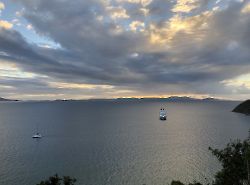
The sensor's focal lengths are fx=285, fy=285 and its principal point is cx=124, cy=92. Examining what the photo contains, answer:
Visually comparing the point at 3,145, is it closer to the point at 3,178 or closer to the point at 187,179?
the point at 3,178

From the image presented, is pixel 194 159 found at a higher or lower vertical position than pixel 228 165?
lower

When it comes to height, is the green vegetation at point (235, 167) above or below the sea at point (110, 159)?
above

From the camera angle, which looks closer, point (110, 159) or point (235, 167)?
point (235, 167)

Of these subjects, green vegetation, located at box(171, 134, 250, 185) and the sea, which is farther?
the sea

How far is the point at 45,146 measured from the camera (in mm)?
118875

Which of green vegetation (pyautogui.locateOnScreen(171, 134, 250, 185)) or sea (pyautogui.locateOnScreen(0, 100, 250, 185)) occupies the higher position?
green vegetation (pyautogui.locateOnScreen(171, 134, 250, 185))

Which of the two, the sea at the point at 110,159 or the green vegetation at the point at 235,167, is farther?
the sea at the point at 110,159

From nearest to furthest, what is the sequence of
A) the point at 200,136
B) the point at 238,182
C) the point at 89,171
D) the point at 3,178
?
the point at 238,182 → the point at 3,178 → the point at 89,171 → the point at 200,136

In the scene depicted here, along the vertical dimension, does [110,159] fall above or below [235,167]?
below

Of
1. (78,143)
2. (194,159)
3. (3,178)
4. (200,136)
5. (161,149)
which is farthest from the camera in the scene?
(200,136)

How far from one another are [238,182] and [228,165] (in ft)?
8.54

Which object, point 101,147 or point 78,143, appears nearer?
point 101,147

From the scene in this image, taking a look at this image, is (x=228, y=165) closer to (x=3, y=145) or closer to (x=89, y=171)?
(x=89, y=171)

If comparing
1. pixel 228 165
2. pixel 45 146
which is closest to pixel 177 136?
pixel 45 146
